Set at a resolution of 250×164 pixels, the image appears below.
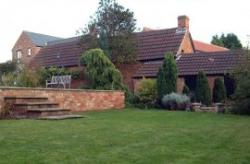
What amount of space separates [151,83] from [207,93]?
3.57 m

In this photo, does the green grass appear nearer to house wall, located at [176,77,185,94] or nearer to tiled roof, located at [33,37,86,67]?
house wall, located at [176,77,185,94]

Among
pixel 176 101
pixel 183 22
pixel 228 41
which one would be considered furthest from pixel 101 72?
pixel 228 41

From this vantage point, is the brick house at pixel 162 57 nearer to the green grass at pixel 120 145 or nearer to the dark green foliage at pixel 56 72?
the dark green foliage at pixel 56 72

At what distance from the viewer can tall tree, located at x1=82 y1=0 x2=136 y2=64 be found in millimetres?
28703

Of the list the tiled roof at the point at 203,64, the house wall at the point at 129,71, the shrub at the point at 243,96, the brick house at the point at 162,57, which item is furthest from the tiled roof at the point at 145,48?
the shrub at the point at 243,96

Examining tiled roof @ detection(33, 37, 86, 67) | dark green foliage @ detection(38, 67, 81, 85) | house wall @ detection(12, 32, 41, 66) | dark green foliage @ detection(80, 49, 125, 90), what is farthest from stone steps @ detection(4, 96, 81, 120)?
house wall @ detection(12, 32, 41, 66)

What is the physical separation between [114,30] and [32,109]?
624 inches

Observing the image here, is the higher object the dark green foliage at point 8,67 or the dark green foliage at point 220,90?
the dark green foliage at point 8,67

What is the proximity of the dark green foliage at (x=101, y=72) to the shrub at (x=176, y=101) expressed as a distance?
4.42 m

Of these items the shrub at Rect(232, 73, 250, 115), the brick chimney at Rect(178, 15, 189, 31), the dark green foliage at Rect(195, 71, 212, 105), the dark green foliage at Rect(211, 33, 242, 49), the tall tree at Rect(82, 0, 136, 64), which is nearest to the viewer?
the shrub at Rect(232, 73, 250, 115)

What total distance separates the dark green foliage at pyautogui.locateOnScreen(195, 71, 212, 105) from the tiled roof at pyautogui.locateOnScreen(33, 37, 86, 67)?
1217 cm

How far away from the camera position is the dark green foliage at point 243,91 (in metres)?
17.9

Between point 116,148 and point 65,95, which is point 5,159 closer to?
point 116,148

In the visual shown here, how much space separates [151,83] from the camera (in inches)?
962
